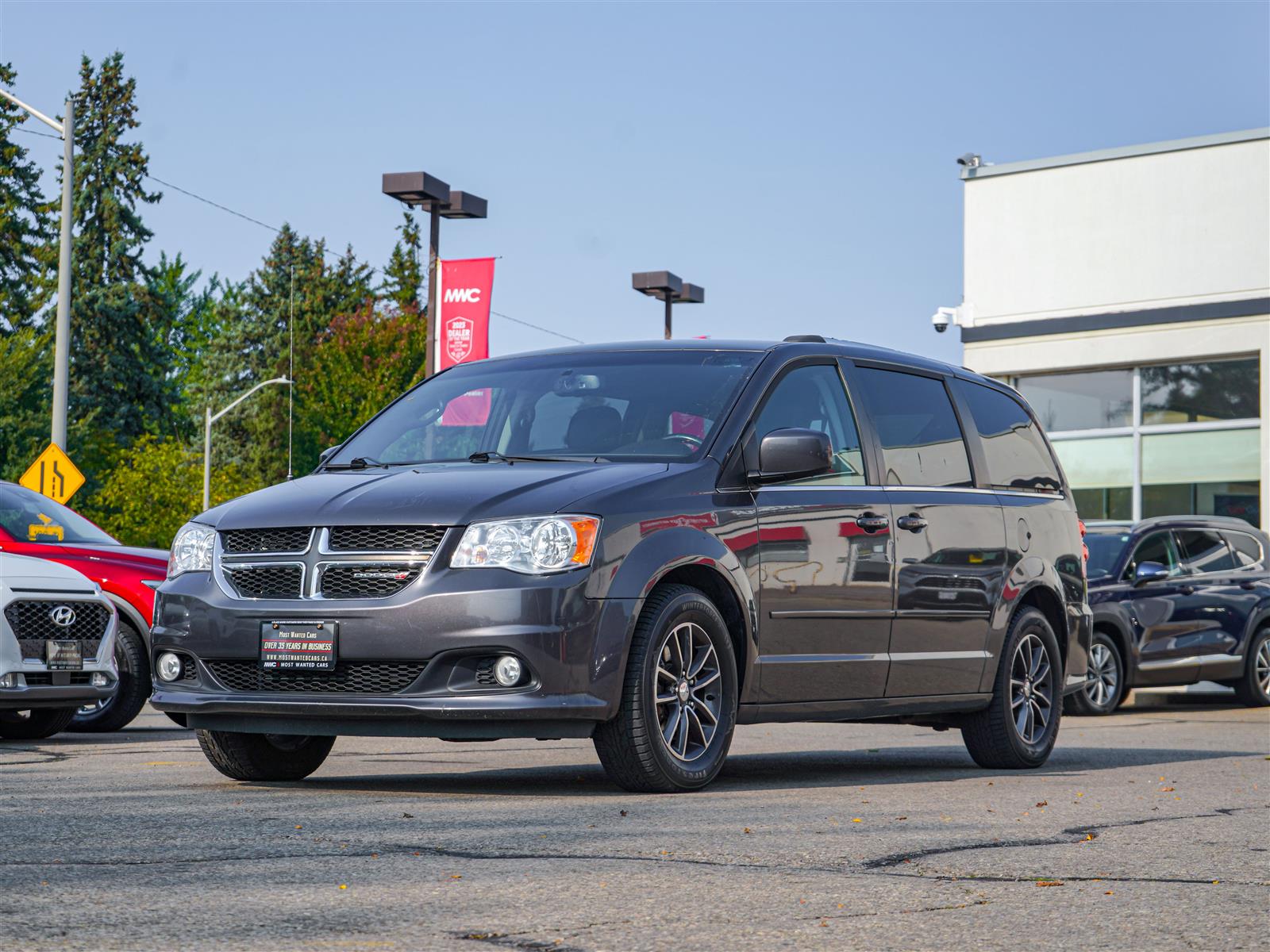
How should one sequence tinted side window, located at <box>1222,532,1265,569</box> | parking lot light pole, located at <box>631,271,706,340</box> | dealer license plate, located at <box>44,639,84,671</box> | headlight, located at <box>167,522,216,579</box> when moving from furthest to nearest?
parking lot light pole, located at <box>631,271,706,340</box> → tinted side window, located at <box>1222,532,1265,569</box> → dealer license plate, located at <box>44,639,84,671</box> → headlight, located at <box>167,522,216,579</box>

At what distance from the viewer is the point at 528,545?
6.94 m

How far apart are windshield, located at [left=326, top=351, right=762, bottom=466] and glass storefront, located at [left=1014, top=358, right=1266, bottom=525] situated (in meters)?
17.6

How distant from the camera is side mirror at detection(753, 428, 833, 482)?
7695mm

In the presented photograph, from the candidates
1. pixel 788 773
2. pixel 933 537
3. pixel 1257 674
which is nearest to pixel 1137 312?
pixel 1257 674

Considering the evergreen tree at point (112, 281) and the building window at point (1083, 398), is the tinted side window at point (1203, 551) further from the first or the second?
the evergreen tree at point (112, 281)

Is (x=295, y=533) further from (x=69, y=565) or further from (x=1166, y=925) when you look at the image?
(x=69, y=565)

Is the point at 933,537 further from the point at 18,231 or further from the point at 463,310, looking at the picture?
the point at 18,231

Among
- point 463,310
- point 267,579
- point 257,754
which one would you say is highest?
point 463,310

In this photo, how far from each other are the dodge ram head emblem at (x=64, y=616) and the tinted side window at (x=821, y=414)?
15.6ft

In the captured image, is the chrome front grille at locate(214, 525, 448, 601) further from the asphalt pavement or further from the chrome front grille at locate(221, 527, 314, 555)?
the asphalt pavement

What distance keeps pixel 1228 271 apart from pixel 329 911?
2258cm

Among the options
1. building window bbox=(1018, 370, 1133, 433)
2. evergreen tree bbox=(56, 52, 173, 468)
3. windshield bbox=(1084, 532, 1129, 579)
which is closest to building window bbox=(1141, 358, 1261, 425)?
building window bbox=(1018, 370, 1133, 433)

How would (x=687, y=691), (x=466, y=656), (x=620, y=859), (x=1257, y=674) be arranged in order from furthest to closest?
(x=1257, y=674), (x=687, y=691), (x=466, y=656), (x=620, y=859)

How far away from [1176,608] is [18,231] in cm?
5246
